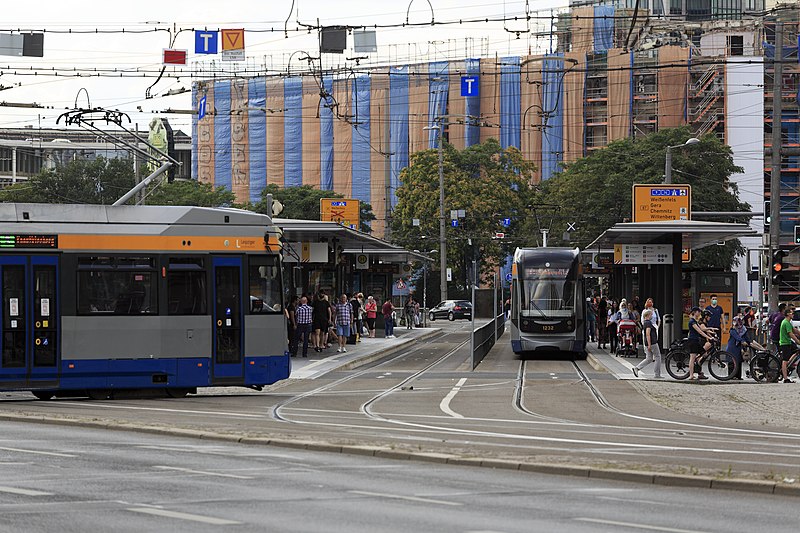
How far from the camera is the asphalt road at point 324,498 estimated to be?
927cm

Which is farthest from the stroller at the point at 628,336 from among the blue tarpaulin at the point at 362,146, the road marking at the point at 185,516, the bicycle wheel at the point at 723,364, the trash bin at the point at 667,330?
the blue tarpaulin at the point at 362,146

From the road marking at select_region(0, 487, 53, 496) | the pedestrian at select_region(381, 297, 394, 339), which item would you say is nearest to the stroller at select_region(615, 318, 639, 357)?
the pedestrian at select_region(381, 297, 394, 339)

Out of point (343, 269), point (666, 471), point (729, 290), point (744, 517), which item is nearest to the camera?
point (744, 517)

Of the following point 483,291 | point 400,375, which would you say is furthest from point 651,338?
point 483,291

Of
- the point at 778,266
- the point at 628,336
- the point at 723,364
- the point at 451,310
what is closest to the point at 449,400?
the point at 723,364

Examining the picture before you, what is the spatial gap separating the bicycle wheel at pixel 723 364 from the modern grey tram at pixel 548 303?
1011 centimetres

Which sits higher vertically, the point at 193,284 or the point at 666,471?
the point at 193,284

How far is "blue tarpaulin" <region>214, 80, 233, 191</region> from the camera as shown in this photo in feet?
302

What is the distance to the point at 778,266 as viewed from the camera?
34219 millimetres

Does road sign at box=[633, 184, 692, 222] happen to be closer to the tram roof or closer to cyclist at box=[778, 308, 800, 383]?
the tram roof

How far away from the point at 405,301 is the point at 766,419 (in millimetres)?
53925

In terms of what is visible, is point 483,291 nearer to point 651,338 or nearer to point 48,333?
point 651,338

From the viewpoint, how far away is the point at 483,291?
287 ft

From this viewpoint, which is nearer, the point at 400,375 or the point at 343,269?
the point at 400,375
